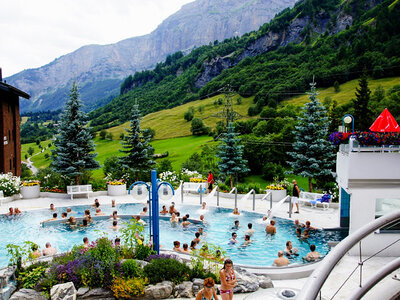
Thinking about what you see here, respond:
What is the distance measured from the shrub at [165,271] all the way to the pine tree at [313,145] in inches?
706

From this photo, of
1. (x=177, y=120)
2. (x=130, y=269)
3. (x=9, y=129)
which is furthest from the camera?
(x=177, y=120)

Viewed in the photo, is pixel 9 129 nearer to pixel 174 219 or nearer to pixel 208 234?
pixel 174 219

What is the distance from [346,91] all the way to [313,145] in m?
52.9

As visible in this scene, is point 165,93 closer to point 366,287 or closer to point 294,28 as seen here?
point 294,28

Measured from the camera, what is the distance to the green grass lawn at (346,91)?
6671cm

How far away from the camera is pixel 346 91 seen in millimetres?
71188

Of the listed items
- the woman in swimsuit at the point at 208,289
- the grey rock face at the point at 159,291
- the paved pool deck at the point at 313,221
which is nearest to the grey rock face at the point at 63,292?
the grey rock face at the point at 159,291

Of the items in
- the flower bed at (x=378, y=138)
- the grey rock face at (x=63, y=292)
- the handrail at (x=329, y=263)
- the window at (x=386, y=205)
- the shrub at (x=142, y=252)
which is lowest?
the grey rock face at (x=63, y=292)

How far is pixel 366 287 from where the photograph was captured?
12.1ft

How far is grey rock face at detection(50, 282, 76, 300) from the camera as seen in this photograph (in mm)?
8117

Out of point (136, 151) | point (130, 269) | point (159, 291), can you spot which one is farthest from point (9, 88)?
point (159, 291)

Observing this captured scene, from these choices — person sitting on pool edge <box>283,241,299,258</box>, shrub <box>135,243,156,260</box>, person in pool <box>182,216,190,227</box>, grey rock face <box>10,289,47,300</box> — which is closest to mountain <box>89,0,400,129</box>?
person in pool <box>182,216,190,227</box>

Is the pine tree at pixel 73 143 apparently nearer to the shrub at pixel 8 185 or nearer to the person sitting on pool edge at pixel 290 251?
the shrub at pixel 8 185

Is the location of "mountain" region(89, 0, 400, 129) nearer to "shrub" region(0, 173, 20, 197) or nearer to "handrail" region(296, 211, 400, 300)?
"shrub" region(0, 173, 20, 197)
